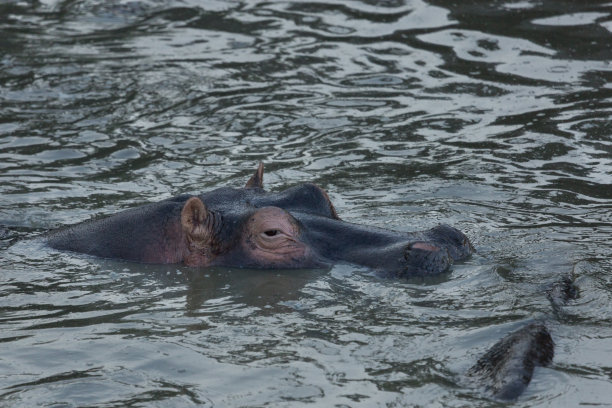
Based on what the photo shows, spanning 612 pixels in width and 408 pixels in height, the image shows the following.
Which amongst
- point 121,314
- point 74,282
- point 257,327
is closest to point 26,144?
point 74,282

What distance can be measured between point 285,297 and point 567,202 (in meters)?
2.81

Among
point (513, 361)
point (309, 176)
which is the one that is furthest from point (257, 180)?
point (513, 361)

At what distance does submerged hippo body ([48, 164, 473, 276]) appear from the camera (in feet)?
19.7

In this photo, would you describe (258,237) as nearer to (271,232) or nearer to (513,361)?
(271,232)

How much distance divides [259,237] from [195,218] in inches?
15.5

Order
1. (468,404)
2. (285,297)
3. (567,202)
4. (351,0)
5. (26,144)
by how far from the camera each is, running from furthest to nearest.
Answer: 1. (351,0)
2. (26,144)
3. (567,202)
4. (285,297)
5. (468,404)

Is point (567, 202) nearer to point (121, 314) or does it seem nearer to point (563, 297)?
point (563, 297)

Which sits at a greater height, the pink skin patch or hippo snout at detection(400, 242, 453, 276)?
the pink skin patch

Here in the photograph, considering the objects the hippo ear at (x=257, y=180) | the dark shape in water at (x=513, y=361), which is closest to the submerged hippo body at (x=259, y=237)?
the hippo ear at (x=257, y=180)

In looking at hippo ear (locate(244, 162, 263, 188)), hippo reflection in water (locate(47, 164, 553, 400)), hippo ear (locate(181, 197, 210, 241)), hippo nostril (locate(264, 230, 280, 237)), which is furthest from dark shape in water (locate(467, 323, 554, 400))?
hippo ear (locate(244, 162, 263, 188))

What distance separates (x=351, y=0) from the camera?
13.6m

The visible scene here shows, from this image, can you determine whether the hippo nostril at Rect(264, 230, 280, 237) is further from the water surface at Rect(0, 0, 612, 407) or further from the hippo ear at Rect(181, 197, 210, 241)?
the hippo ear at Rect(181, 197, 210, 241)

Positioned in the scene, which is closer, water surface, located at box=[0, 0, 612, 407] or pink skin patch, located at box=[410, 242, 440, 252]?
water surface, located at box=[0, 0, 612, 407]

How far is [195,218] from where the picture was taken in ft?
20.5
